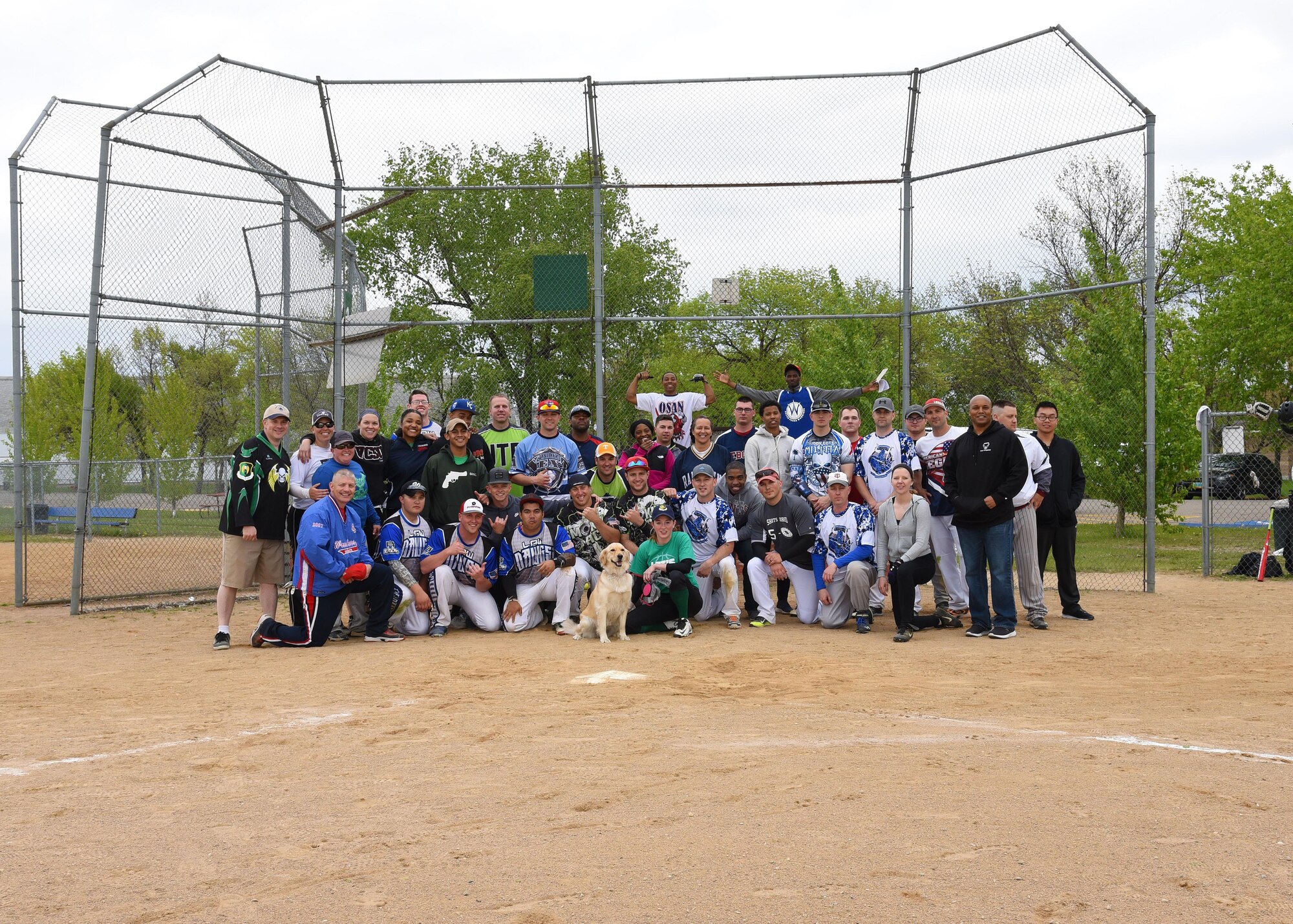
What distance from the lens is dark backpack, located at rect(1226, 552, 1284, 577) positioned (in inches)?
498

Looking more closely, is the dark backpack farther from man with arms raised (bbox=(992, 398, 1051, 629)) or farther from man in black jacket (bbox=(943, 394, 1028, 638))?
man in black jacket (bbox=(943, 394, 1028, 638))

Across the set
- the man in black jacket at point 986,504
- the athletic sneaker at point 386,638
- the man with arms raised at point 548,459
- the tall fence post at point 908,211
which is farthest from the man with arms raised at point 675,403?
the athletic sneaker at point 386,638

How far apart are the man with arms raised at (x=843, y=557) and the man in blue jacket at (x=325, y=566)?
12.0 feet

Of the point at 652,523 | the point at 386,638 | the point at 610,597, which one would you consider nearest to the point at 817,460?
the point at 652,523

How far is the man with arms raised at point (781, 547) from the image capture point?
29.9 ft

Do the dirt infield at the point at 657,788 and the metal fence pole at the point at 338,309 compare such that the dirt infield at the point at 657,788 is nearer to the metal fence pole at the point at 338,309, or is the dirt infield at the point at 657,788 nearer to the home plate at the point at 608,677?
the home plate at the point at 608,677

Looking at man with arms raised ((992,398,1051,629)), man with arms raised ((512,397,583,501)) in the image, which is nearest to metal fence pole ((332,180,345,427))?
man with arms raised ((512,397,583,501))

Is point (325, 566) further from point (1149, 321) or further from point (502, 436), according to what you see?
point (1149, 321)

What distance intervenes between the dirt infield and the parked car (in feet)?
46.5

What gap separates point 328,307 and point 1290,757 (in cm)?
1055

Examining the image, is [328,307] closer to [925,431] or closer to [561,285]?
[561,285]

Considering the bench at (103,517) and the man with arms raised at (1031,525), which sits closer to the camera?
the man with arms raised at (1031,525)

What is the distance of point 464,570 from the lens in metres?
8.93

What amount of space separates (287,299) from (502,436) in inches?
157
